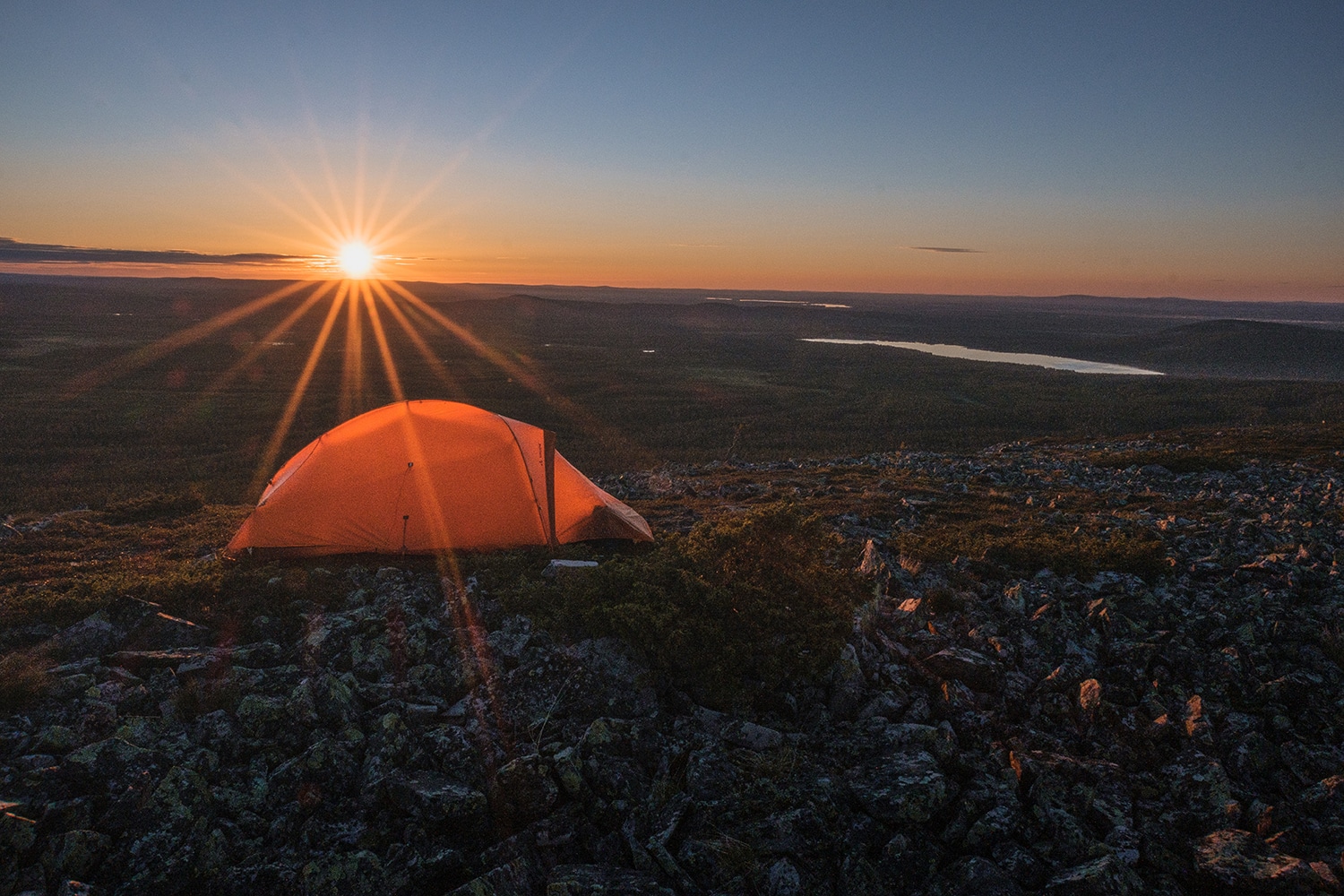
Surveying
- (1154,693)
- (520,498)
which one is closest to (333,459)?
(520,498)

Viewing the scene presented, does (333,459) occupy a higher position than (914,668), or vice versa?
(333,459)

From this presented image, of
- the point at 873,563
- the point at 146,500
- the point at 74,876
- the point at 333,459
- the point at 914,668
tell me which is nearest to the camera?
the point at 74,876

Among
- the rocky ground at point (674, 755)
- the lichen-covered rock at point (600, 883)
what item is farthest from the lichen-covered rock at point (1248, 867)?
the lichen-covered rock at point (600, 883)

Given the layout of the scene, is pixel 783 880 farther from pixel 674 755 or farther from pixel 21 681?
pixel 21 681

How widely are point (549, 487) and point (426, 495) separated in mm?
1798

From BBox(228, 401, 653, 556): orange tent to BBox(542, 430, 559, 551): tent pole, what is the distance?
17 millimetres

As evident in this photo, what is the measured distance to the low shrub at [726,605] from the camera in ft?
22.2

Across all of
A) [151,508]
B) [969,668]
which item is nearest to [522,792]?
[969,668]

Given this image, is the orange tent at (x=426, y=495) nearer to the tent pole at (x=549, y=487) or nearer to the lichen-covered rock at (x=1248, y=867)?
the tent pole at (x=549, y=487)

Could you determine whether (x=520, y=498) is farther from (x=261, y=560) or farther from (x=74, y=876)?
(x=74, y=876)

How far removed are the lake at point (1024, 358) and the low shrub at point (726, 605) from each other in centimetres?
6715

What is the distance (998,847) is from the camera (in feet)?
16.1

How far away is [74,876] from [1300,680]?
10330 mm

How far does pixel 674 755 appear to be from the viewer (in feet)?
19.0
